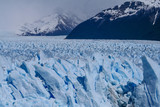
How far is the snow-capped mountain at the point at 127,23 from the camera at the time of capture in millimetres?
26659

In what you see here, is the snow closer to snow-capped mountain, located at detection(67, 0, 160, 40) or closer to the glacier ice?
snow-capped mountain, located at detection(67, 0, 160, 40)

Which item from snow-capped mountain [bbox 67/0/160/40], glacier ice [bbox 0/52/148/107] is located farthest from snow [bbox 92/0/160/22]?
glacier ice [bbox 0/52/148/107]

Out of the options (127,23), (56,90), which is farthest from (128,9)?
(56,90)

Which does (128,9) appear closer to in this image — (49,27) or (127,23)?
(127,23)

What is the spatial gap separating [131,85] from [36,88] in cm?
194

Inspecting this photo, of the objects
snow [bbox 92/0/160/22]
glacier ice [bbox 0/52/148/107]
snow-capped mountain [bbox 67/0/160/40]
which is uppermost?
snow [bbox 92/0/160/22]

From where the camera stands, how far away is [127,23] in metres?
30.3

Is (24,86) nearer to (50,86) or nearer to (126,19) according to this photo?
(50,86)

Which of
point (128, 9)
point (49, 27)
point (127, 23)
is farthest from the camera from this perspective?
point (49, 27)

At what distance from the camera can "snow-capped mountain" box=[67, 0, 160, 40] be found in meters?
26.7

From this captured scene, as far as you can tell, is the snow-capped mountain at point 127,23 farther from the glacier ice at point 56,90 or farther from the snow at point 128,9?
the glacier ice at point 56,90

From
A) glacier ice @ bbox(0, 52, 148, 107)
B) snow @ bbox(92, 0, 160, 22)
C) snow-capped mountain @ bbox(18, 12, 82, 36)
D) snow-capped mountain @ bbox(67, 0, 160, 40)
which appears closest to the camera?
glacier ice @ bbox(0, 52, 148, 107)

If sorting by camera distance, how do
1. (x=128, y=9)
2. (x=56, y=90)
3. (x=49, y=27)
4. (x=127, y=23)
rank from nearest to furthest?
(x=56, y=90)
(x=127, y=23)
(x=128, y=9)
(x=49, y=27)

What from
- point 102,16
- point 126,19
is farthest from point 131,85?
point 102,16
